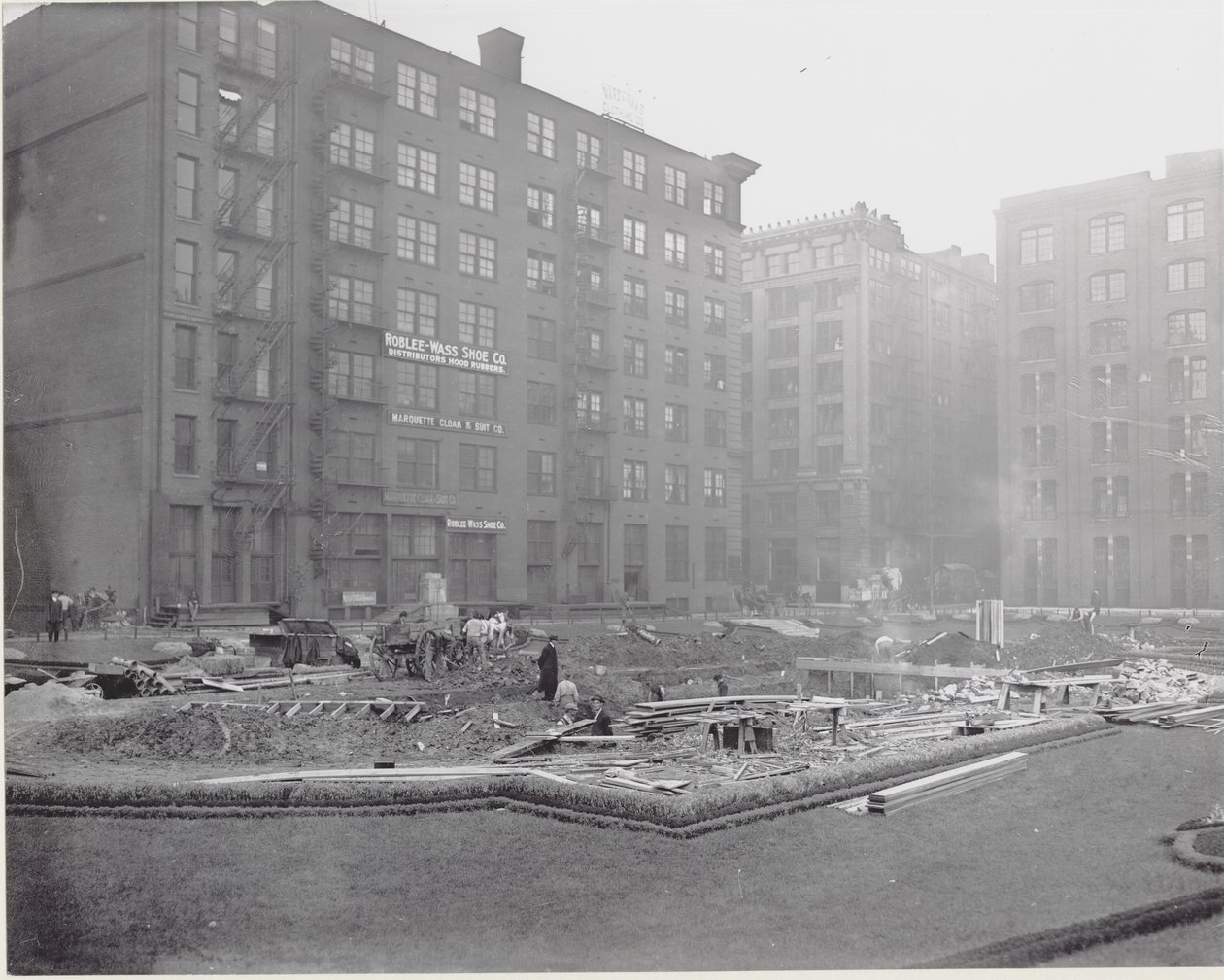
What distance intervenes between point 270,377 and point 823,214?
91.4 feet

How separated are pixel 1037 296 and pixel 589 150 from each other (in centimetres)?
1818

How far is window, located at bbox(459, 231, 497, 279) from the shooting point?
2364 cm

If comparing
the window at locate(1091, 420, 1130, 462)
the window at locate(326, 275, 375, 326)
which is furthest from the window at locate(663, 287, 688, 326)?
the window at locate(1091, 420, 1130, 462)

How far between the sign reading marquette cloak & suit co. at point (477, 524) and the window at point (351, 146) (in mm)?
7890

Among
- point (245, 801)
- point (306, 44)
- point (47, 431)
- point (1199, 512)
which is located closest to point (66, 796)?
point (245, 801)

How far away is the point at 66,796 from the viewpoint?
11.9 metres

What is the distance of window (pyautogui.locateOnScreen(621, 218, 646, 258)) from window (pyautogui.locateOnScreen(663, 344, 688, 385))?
2.75 metres

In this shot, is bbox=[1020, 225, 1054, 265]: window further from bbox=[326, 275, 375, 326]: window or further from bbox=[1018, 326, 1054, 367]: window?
bbox=[326, 275, 375, 326]: window

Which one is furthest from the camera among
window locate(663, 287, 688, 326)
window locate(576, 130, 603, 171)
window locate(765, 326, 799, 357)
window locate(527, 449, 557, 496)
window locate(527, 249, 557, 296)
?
window locate(765, 326, 799, 357)

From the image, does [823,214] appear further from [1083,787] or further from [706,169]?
[1083,787]

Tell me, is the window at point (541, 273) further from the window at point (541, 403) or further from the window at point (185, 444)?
the window at point (185, 444)

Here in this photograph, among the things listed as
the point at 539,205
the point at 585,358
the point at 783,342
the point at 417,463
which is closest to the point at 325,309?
the point at 417,463

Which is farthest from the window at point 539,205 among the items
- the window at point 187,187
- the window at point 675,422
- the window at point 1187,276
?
the window at point 1187,276

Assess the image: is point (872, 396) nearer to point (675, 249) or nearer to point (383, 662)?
point (675, 249)
